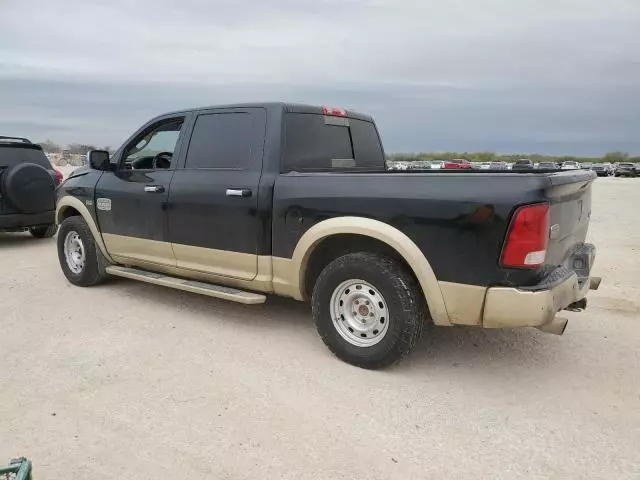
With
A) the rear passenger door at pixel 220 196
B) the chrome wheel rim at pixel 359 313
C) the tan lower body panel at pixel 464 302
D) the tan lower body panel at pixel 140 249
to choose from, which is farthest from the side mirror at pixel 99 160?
the tan lower body panel at pixel 464 302

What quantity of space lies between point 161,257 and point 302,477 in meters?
3.17

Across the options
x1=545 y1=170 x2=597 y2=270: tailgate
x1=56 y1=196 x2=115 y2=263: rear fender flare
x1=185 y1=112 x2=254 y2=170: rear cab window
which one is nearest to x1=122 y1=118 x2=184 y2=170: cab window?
x1=185 y1=112 x2=254 y2=170: rear cab window

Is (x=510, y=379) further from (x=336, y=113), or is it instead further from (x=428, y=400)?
(x=336, y=113)

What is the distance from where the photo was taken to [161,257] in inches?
210

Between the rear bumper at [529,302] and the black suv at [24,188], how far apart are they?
7.57 metres

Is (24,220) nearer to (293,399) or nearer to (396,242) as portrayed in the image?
(293,399)

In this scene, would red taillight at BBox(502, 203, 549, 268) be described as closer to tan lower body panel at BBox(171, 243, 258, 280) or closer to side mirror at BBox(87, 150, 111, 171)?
tan lower body panel at BBox(171, 243, 258, 280)

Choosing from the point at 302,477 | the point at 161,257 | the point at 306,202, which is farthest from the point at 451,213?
the point at 161,257

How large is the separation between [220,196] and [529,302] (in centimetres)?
262

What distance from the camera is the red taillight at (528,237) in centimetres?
321

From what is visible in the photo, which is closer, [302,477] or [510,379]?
[302,477]

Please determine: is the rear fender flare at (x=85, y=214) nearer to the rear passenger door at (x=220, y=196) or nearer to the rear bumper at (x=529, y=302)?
the rear passenger door at (x=220, y=196)

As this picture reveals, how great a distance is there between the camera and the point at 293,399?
3510 mm

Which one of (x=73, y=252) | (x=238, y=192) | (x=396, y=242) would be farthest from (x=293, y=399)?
(x=73, y=252)
